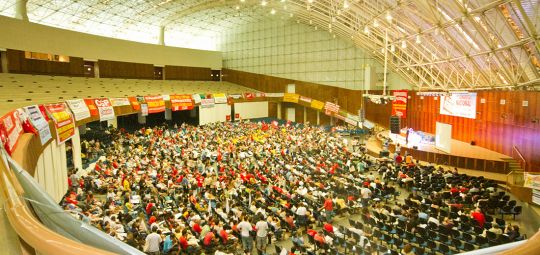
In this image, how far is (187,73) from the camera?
42219 millimetres

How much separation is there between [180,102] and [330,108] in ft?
53.1

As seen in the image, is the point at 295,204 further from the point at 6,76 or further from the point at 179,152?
the point at 6,76

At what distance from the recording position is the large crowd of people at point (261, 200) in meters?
9.90

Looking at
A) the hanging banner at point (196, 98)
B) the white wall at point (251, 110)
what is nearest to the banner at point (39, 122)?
the hanging banner at point (196, 98)

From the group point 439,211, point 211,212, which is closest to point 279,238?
point 211,212

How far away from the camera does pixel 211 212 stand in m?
12.2

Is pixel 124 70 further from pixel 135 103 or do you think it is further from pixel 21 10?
pixel 135 103

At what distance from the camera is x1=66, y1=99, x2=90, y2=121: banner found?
633 inches

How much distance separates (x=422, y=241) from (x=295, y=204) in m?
4.56

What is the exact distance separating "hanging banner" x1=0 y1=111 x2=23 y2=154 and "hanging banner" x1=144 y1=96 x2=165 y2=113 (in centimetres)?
1833

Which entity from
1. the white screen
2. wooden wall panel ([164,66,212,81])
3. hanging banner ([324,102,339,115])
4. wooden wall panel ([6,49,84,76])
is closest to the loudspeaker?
the white screen

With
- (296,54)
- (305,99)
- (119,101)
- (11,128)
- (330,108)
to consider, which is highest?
(296,54)

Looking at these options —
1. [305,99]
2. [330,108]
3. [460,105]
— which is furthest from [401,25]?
[305,99]

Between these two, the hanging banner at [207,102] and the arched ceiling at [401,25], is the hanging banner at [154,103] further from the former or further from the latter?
the arched ceiling at [401,25]
